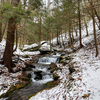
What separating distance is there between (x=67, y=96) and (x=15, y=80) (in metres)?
4.45

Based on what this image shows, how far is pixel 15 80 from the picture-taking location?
677 centimetres

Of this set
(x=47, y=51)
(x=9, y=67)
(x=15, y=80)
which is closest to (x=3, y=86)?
(x=15, y=80)

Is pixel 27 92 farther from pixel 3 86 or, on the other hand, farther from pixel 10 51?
pixel 10 51

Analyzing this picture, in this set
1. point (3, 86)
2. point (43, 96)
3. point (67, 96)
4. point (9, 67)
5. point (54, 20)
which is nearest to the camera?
point (67, 96)

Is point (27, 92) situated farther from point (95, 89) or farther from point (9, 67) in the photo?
point (95, 89)

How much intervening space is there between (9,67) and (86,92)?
649 centimetres

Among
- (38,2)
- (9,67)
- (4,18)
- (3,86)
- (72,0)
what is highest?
(72,0)

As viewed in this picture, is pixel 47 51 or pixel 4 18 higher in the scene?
pixel 4 18

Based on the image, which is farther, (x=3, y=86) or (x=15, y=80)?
(x=15, y=80)

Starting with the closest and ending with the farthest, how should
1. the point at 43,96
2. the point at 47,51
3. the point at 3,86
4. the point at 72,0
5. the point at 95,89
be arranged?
1. the point at 95,89
2. the point at 43,96
3. the point at 3,86
4. the point at 72,0
5. the point at 47,51

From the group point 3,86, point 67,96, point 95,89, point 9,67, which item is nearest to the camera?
point 95,89

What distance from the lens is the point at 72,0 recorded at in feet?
30.9

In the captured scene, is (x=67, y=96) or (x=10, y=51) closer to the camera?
(x=67, y=96)

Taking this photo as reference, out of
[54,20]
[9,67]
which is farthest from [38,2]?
[54,20]
